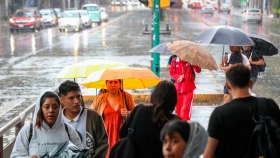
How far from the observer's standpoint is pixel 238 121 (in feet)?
14.6

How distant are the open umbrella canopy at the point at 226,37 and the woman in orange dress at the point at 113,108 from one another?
10.0 ft

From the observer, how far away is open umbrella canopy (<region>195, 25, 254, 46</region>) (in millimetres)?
9484

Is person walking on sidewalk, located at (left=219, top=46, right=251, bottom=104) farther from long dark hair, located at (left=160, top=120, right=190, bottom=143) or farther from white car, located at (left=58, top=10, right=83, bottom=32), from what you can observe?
white car, located at (left=58, top=10, right=83, bottom=32)

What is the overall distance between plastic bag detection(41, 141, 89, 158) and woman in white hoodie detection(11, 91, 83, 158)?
167mm

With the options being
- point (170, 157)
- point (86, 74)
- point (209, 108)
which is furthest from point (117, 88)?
point (209, 108)

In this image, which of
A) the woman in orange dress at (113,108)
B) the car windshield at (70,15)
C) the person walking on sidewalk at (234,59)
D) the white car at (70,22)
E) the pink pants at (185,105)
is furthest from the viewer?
the car windshield at (70,15)

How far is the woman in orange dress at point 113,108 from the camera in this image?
6633 mm

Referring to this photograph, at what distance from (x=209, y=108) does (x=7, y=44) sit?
21186 mm

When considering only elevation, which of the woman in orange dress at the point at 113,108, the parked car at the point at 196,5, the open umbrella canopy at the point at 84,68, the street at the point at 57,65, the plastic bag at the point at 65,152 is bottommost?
the parked car at the point at 196,5

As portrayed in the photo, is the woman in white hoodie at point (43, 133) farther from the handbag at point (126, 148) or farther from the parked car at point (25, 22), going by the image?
the parked car at point (25, 22)

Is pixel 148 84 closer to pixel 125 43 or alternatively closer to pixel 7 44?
pixel 125 43

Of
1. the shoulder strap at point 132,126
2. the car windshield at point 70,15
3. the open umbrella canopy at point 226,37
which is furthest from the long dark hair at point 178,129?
the car windshield at point 70,15

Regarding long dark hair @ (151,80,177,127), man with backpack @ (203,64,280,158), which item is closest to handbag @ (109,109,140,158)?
long dark hair @ (151,80,177,127)

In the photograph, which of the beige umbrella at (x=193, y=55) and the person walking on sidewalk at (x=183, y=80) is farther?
the person walking on sidewalk at (x=183, y=80)
